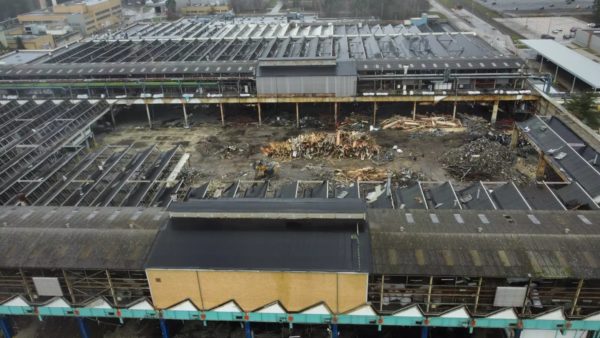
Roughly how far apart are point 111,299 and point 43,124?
3273cm

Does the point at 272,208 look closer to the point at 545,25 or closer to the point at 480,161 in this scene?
the point at 480,161

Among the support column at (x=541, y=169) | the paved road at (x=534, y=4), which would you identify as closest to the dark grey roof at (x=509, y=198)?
the support column at (x=541, y=169)

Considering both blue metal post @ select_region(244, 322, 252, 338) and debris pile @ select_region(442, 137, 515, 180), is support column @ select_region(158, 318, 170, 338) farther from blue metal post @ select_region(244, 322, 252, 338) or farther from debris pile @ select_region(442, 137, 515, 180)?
debris pile @ select_region(442, 137, 515, 180)

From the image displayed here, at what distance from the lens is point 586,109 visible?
164 ft

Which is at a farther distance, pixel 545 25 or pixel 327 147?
pixel 545 25

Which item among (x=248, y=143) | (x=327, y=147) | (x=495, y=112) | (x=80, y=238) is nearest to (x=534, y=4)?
(x=495, y=112)

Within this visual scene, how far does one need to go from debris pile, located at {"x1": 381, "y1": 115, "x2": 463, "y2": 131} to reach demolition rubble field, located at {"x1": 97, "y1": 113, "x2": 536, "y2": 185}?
0.12 metres

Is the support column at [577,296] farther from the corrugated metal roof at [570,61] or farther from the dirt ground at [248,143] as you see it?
the corrugated metal roof at [570,61]

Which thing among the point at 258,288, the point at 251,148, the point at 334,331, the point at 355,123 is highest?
the point at 258,288

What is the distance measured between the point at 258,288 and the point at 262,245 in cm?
240

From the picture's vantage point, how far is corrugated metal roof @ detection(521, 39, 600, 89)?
6103 centimetres

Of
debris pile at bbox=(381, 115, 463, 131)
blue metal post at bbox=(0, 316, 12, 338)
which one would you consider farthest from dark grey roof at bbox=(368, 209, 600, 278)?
debris pile at bbox=(381, 115, 463, 131)

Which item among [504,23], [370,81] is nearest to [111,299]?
[370,81]

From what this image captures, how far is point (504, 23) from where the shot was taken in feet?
368
